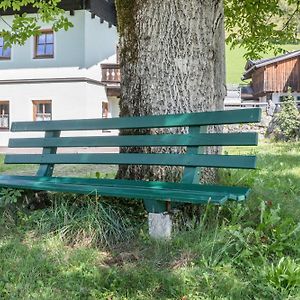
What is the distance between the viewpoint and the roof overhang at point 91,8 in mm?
21359

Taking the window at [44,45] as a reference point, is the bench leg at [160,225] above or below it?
below

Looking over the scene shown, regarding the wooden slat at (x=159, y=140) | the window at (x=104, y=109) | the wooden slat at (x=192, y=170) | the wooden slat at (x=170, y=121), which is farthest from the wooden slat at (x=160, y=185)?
the window at (x=104, y=109)

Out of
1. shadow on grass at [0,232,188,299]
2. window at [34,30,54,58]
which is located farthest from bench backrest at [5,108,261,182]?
window at [34,30,54,58]

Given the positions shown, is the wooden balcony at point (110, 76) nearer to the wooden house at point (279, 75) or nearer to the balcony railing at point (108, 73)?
the balcony railing at point (108, 73)

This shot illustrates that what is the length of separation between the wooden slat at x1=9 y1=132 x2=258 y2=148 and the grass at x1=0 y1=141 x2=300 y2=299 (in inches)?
21.1

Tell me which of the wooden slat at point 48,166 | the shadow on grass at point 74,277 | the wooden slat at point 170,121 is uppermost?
the wooden slat at point 170,121

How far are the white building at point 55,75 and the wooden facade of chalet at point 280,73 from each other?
21679mm

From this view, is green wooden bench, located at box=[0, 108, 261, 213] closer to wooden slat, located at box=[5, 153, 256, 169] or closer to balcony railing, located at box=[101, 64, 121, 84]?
wooden slat, located at box=[5, 153, 256, 169]

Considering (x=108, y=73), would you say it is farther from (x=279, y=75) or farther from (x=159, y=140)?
(x=279, y=75)

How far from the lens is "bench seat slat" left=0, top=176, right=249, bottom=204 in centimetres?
322

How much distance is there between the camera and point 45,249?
3.46 metres

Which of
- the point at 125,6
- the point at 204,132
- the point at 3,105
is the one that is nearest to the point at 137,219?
the point at 204,132

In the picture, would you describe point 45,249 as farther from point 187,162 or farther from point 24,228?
point 187,162

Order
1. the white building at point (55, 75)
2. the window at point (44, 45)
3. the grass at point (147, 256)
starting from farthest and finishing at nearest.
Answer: the window at point (44, 45), the white building at point (55, 75), the grass at point (147, 256)
